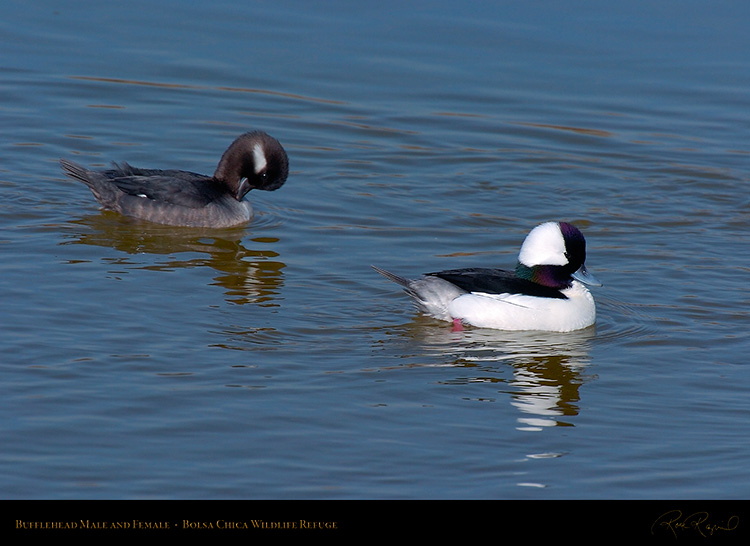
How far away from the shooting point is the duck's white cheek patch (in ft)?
41.8

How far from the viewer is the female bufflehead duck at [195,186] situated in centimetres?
1238

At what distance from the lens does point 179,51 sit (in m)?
17.5

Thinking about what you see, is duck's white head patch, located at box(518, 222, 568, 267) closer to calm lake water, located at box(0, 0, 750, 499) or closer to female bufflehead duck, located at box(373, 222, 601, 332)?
female bufflehead duck, located at box(373, 222, 601, 332)

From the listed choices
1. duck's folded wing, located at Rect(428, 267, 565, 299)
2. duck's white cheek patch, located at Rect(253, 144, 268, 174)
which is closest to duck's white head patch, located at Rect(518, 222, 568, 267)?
duck's folded wing, located at Rect(428, 267, 565, 299)

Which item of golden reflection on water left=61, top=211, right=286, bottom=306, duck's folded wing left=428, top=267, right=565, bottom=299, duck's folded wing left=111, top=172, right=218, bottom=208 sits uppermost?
duck's folded wing left=111, top=172, right=218, bottom=208

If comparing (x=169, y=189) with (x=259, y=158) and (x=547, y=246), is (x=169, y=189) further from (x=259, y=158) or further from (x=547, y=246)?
(x=547, y=246)

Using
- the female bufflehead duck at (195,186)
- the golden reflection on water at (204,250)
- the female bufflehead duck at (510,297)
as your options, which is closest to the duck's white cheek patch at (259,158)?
the female bufflehead duck at (195,186)

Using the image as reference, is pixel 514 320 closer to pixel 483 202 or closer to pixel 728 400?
pixel 728 400

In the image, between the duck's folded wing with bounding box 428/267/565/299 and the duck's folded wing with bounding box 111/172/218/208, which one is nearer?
the duck's folded wing with bounding box 428/267/565/299

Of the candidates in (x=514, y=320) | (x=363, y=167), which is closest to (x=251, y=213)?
(x=363, y=167)

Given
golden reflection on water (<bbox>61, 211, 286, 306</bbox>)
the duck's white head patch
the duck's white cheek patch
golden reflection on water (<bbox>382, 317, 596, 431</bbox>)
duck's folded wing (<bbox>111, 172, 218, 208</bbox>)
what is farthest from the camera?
the duck's white cheek patch

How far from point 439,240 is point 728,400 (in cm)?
411

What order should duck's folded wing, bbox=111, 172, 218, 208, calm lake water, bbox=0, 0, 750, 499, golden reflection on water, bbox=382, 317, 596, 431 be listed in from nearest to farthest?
1. calm lake water, bbox=0, 0, 750, 499
2. golden reflection on water, bbox=382, 317, 596, 431
3. duck's folded wing, bbox=111, 172, 218, 208
